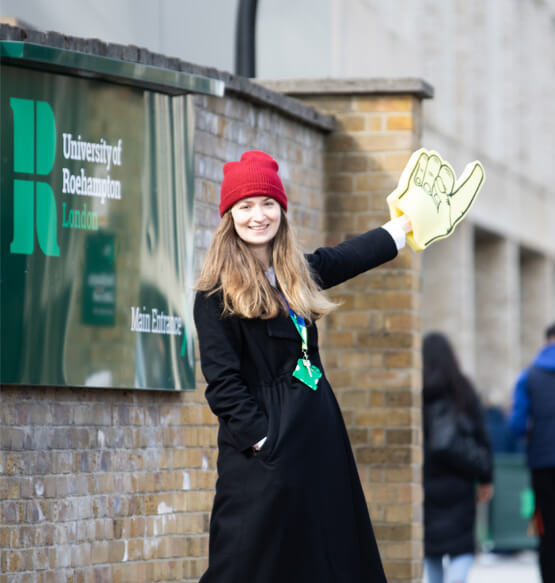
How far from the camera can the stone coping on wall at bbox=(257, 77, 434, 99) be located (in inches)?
332

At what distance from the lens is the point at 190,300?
7047 millimetres

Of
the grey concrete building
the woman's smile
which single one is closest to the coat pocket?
the woman's smile

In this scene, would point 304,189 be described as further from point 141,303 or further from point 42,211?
point 42,211

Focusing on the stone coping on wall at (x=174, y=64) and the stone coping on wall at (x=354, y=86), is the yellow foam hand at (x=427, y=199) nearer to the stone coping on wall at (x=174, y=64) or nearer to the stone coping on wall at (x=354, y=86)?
the stone coping on wall at (x=174, y=64)

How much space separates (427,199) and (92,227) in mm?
1469

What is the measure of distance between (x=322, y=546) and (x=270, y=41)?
8709 millimetres

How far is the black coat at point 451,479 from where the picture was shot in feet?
29.3

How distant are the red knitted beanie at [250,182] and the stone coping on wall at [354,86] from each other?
3.05 metres

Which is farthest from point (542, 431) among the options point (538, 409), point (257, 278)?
point (257, 278)

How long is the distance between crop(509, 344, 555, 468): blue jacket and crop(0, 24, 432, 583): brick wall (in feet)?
4.48

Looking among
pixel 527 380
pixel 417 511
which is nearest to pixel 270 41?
pixel 527 380

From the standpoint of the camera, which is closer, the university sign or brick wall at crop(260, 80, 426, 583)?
the university sign

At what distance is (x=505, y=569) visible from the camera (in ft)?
49.7

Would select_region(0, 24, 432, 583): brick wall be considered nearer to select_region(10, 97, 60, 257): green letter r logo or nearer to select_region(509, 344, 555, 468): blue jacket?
select_region(10, 97, 60, 257): green letter r logo
